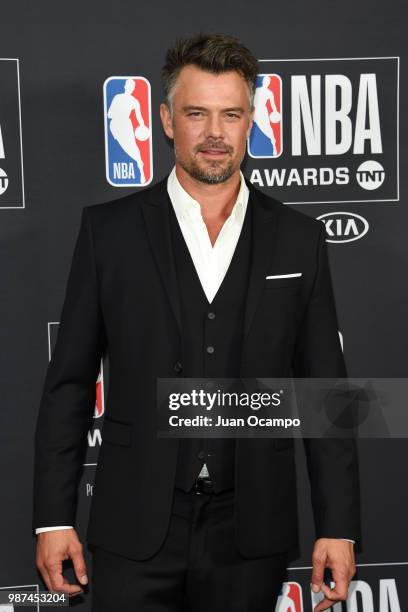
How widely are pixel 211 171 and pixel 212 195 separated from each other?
4.2 inches

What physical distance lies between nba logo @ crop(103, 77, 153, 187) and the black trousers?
1.15 m

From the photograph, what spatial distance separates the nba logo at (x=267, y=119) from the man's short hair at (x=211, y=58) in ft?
1.39

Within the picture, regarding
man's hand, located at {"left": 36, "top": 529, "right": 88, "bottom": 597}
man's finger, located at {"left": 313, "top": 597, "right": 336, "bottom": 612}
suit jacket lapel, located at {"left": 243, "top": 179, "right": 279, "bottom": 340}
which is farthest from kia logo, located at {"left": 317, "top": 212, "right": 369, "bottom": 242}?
man's hand, located at {"left": 36, "top": 529, "right": 88, "bottom": 597}

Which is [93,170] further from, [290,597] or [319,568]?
[290,597]

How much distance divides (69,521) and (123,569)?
0.67 feet

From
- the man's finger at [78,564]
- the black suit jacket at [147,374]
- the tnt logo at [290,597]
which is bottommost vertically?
the tnt logo at [290,597]

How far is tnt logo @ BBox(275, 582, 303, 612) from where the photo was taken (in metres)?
2.97

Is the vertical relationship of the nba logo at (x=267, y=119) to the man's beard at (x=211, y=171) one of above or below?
above

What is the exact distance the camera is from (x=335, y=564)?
2250 millimetres

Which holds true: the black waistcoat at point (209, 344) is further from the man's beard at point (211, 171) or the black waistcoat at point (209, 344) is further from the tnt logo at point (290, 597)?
the tnt logo at point (290, 597)

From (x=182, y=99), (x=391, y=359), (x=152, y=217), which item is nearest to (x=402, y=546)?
(x=391, y=359)

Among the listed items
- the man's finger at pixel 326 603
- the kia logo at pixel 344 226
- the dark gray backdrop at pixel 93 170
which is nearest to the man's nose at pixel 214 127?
the dark gray backdrop at pixel 93 170

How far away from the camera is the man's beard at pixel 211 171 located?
2.23 meters

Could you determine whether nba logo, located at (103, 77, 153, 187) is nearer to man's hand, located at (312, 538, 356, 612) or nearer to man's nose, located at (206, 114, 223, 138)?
man's nose, located at (206, 114, 223, 138)
